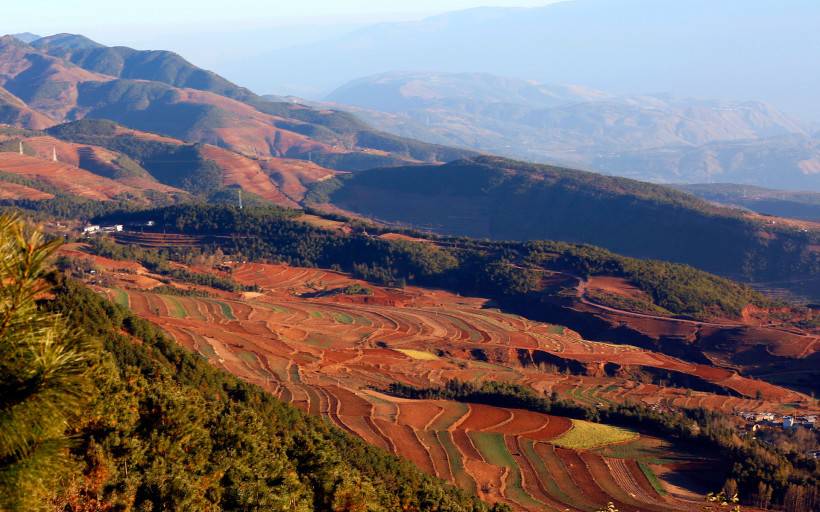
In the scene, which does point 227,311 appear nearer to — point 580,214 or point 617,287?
point 617,287

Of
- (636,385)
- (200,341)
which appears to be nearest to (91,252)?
(200,341)

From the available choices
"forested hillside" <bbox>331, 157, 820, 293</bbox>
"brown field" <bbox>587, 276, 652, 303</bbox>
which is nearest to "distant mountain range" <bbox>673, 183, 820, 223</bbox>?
"forested hillside" <bbox>331, 157, 820, 293</bbox>

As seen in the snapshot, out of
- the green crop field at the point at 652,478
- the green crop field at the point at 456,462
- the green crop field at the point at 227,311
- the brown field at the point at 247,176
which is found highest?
the green crop field at the point at 652,478

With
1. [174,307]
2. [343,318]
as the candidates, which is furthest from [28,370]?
[343,318]

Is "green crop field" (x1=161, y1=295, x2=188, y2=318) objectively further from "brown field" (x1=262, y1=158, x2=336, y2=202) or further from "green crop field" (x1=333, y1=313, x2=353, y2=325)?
"brown field" (x1=262, y1=158, x2=336, y2=202)

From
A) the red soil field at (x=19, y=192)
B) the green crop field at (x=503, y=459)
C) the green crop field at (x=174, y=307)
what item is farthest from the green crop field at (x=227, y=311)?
the red soil field at (x=19, y=192)

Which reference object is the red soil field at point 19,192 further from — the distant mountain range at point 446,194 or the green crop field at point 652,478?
the green crop field at point 652,478
